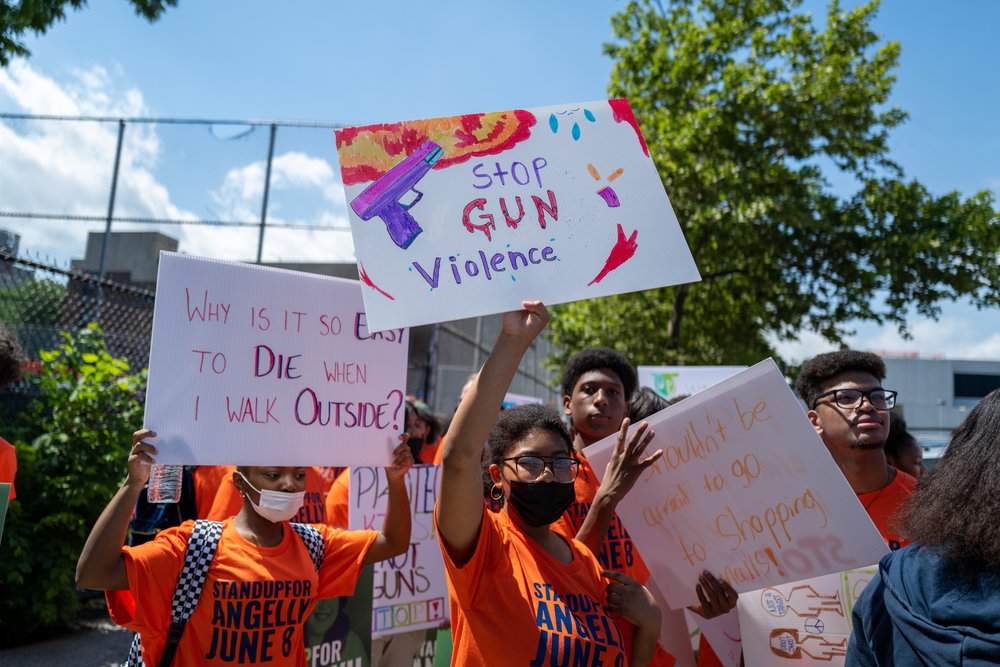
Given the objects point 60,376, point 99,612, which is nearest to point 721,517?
point 60,376

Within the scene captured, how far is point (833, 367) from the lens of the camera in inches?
123

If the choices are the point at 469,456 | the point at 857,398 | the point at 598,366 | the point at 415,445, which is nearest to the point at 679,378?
the point at 415,445

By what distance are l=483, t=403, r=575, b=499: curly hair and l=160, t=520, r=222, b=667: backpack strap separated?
2.83 feet

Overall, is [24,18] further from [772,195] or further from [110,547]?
[772,195]

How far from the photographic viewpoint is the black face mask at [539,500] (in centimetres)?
236

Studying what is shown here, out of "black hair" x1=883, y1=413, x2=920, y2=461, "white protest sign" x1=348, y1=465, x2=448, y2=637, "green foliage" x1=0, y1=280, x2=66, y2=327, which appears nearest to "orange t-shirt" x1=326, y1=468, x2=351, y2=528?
"white protest sign" x1=348, y1=465, x2=448, y2=637

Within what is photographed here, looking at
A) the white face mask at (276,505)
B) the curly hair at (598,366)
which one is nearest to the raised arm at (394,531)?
the white face mask at (276,505)

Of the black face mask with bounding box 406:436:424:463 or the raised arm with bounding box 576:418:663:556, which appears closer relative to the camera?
the raised arm with bounding box 576:418:663:556

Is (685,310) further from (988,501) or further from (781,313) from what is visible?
(988,501)

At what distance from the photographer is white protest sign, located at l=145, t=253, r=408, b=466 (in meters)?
2.52

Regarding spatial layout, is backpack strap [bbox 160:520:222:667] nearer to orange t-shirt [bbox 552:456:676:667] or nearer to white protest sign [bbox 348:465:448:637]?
orange t-shirt [bbox 552:456:676:667]

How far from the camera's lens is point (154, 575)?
2.34 m

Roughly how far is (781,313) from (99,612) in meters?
11.5

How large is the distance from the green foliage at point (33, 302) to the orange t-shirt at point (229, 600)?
14.0ft
